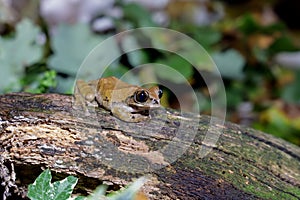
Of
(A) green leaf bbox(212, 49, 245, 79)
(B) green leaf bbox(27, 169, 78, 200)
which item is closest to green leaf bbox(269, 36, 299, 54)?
(A) green leaf bbox(212, 49, 245, 79)

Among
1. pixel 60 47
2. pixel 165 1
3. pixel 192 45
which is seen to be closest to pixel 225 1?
pixel 165 1

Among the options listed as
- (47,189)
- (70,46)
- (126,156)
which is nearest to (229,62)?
(70,46)

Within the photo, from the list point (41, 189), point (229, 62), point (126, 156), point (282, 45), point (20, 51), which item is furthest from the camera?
point (282, 45)

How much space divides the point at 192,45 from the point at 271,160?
6.65 ft

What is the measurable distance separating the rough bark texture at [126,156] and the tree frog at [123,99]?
0.16ft

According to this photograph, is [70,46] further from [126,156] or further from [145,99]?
[126,156]

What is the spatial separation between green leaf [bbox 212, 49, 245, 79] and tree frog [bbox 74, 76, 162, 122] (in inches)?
75.0

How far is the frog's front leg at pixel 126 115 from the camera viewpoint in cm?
201

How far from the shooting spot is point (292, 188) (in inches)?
77.3

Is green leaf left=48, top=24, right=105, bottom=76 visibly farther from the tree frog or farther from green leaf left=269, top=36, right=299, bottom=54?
green leaf left=269, top=36, right=299, bottom=54

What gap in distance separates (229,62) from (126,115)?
2.18 metres

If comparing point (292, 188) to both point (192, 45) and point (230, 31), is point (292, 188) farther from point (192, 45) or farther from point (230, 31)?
point (230, 31)

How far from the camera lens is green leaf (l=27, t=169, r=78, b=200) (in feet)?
5.23

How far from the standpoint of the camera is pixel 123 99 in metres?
2.16
